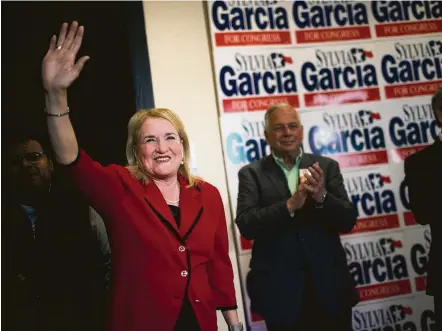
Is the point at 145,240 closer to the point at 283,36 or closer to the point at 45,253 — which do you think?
the point at 45,253

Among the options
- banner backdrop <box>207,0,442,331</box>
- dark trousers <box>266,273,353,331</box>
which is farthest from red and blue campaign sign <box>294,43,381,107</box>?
dark trousers <box>266,273,353,331</box>

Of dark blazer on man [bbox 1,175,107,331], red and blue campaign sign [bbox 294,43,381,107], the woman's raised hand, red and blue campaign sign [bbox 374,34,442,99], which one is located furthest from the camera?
red and blue campaign sign [bbox 374,34,442,99]

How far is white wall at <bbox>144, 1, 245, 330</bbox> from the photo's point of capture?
330cm

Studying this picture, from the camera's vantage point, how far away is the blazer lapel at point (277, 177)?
2.65 m

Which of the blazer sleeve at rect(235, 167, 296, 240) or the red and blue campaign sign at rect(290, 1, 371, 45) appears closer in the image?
the blazer sleeve at rect(235, 167, 296, 240)

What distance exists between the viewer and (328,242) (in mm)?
2568

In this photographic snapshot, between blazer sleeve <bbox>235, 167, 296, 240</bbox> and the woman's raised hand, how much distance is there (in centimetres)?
130

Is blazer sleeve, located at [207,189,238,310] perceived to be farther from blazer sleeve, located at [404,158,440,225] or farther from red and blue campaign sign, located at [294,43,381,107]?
red and blue campaign sign, located at [294,43,381,107]

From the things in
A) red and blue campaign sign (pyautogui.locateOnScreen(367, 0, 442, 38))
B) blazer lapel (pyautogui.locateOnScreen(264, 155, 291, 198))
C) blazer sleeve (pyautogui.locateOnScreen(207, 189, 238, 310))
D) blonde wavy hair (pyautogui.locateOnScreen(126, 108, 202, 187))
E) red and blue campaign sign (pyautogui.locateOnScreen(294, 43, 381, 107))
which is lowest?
blazer sleeve (pyautogui.locateOnScreen(207, 189, 238, 310))

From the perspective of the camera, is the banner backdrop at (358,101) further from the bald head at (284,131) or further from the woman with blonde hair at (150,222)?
the woman with blonde hair at (150,222)

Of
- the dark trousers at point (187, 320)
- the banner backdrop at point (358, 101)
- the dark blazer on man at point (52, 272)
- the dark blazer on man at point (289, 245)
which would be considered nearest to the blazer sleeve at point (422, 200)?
the dark blazer on man at point (289, 245)

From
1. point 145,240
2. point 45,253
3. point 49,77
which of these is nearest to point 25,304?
point 45,253

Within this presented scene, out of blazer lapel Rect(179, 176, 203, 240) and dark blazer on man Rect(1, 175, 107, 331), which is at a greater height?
blazer lapel Rect(179, 176, 203, 240)

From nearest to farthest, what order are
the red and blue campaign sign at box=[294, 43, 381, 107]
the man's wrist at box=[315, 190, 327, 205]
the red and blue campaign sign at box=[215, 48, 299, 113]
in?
the man's wrist at box=[315, 190, 327, 205]
the red and blue campaign sign at box=[215, 48, 299, 113]
the red and blue campaign sign at box=[294, 43, 381, 107]
